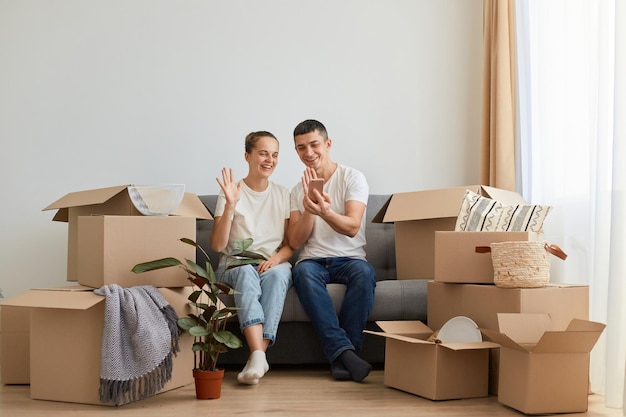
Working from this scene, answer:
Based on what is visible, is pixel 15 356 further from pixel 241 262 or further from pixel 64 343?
pixel 241 262

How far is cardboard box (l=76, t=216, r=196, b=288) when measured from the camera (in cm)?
267

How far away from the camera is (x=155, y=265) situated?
8.65 feet

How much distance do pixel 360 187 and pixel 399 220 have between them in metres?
0.23

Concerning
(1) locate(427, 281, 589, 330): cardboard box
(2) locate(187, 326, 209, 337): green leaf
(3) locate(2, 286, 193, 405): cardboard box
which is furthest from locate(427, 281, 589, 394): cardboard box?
(3) locate(2, 286, 193, 405): cardboard box

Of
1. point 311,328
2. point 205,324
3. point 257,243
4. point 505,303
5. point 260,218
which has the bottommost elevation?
point 311,328

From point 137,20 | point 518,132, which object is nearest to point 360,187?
Answer: point 518,132

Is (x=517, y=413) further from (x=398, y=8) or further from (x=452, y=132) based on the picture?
(x=398, y=8)

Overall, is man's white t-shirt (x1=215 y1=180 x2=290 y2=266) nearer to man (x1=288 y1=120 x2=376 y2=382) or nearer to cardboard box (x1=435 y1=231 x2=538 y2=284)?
man (x1=288 y1=120 x2=376 y2=382)

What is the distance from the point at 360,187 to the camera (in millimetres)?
3354

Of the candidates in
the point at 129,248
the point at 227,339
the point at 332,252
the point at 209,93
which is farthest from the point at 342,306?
the point at 209,93

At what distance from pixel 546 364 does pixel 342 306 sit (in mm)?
1002

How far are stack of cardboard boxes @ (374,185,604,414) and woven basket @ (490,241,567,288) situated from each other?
0.10ft

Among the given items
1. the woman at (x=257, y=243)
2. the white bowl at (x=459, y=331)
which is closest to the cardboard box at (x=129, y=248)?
the woman at (x=257, y=243)

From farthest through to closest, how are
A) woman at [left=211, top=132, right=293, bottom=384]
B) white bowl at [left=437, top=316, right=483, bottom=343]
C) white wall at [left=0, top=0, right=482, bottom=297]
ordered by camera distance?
white wall at [left=0, top=0, right=482, bottom=297]
woman at [left=211, top=132, right=293, bottom=384]
white bowl at [left=437, top=316, right=483, bottom=343]
